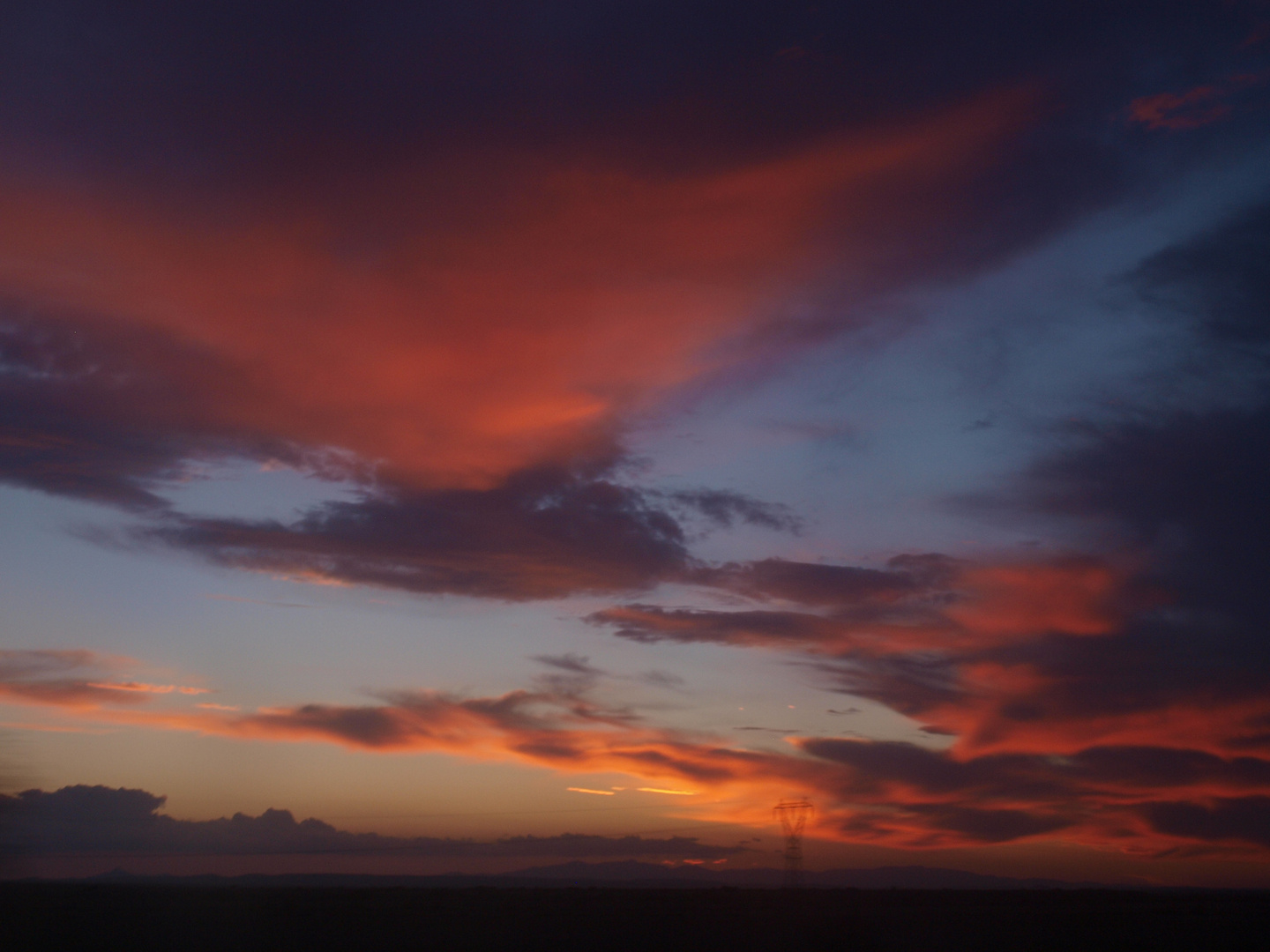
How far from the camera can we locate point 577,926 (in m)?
66.2

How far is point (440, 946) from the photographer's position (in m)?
51.3

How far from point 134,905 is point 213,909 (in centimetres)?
1108

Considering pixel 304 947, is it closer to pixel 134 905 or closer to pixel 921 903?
pixel 134 905

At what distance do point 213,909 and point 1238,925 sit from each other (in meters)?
88.0

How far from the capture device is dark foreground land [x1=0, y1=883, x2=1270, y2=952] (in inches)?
2127

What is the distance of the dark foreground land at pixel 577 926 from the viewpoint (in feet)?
177

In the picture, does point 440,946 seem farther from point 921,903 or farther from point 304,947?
point 921,903

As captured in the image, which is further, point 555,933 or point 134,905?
point 134,905

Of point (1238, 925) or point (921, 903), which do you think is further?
point (921, 903)

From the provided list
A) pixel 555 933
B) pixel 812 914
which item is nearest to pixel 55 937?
pixel 555 933

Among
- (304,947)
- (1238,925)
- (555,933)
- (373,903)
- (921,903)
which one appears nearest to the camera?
(304,947)

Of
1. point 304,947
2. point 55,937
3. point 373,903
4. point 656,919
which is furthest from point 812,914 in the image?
point 55,937

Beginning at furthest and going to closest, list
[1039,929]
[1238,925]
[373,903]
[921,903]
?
1. [921,903]
2. [373,903]
3. [1238,925]
4. [1039,929]

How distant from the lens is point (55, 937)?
171 ft
